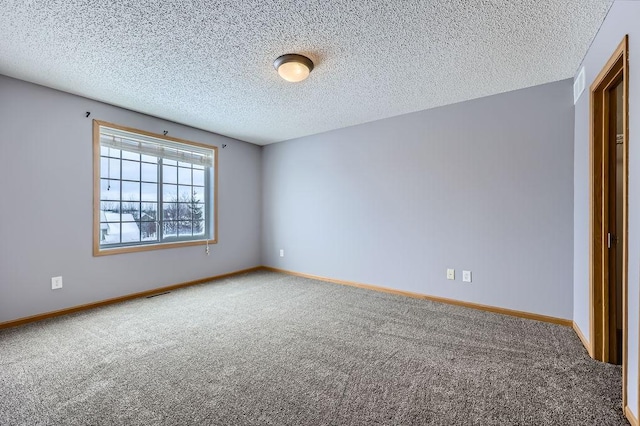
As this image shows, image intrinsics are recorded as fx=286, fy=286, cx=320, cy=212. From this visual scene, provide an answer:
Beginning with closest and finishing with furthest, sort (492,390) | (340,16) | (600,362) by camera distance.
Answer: (492,390) < (340,16) < (600,362)

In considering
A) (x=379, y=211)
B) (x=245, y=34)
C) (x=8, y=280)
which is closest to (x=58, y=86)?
(x=8, y=280)

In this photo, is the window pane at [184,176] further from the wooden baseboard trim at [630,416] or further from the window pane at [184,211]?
the wooden baseboard trim at [630,416]

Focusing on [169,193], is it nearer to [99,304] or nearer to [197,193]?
[197,193]

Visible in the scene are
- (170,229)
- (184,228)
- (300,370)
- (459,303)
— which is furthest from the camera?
(184,228)

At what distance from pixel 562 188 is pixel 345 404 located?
2.75 m

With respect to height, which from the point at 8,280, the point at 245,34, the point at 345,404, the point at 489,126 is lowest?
the point at 345,404

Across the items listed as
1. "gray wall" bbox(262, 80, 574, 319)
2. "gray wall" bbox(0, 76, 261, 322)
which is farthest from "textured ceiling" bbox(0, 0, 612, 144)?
"gray wall" bbox(262, 80, 574, 319)

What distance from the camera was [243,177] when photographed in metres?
5.02

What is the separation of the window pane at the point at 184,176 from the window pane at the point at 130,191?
2.01 ft

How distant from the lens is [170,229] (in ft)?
13.5

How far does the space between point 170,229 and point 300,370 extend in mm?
3077

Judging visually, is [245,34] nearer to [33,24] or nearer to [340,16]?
[340,16]

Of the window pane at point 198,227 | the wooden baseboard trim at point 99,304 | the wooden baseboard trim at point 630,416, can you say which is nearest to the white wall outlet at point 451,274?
the wooden baseboard trim at point 630,416

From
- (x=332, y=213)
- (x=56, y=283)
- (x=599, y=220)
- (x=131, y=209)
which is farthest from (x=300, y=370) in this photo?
(x=131, y=209)
